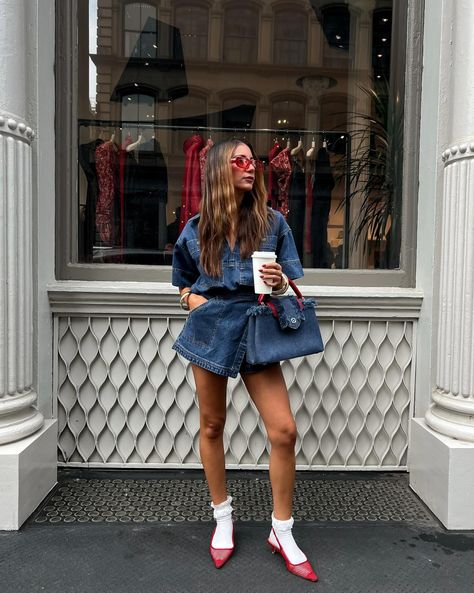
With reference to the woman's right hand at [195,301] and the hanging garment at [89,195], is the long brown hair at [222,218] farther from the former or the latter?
the hanging garment at [89,195]

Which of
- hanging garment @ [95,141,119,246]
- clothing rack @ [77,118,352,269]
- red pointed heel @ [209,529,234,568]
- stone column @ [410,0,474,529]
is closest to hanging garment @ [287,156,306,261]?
clothing rack @ [77,118,352,269]

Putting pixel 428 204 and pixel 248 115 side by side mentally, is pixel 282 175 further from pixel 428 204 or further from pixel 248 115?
pixel 428 204

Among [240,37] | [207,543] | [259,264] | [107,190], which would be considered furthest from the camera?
[240,37]

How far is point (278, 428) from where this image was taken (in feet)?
8.09

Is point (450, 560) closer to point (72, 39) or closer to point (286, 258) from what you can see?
point (286, 258)

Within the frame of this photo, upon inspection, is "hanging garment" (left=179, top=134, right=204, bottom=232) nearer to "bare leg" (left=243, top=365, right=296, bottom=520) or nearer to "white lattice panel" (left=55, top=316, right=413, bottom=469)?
"white lattice panel" (left=55, top=316, right=413, bottom=469)

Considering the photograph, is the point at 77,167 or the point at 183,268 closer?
the point at 183,268

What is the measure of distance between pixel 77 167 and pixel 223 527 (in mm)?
2599

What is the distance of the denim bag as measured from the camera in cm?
240

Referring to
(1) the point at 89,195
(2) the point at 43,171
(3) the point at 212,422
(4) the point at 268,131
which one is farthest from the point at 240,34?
(3) the point at 212,422

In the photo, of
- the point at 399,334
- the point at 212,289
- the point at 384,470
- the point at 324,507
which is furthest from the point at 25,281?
the point at 384,470

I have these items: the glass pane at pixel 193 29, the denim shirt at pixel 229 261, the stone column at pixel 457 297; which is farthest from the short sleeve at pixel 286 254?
the glass pane at pixel 193 29

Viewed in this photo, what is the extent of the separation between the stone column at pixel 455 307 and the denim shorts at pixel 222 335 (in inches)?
50.8

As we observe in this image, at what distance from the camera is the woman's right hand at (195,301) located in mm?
2535
